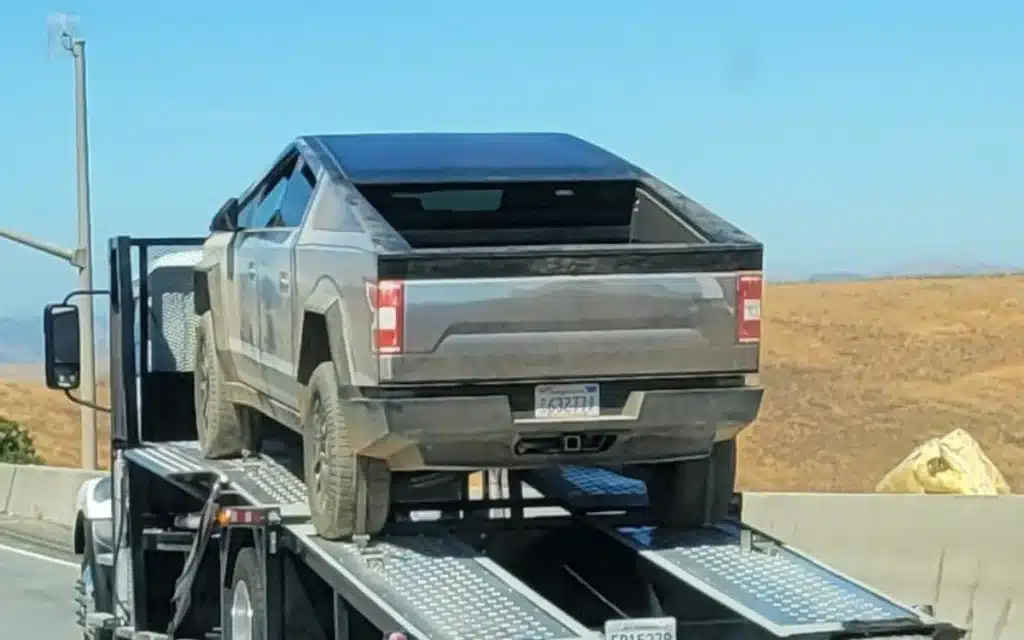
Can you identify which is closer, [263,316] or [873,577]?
[263,316]

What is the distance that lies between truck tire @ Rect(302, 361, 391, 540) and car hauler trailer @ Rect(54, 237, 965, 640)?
86 mm

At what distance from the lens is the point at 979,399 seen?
4209cm

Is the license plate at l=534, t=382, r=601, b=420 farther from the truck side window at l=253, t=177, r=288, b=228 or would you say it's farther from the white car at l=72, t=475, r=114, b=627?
the white car at l=72, t=475, r=114, b=627

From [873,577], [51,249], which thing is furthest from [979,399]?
[873,577]

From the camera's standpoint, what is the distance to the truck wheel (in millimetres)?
7512

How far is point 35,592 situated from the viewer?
16859mm

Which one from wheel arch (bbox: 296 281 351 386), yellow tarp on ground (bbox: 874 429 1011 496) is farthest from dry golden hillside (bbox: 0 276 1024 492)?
wheel arch (bbox: 296 281 351 386)

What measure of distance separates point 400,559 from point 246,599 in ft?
3.43

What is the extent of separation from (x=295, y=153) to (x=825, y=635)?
323 centimetres

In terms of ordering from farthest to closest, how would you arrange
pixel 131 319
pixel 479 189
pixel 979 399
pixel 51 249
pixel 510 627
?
pixel 979 399
pixel 51 249
pixel 131 319
pixel 479 189
pixel 510 627

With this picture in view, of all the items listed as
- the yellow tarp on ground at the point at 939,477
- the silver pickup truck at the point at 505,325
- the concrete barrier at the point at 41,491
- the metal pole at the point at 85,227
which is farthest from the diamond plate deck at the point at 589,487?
the metal pole at the point at 85,227

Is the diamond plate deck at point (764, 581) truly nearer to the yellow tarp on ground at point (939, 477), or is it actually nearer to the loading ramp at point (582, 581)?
the loading ramp at point (582, 581)

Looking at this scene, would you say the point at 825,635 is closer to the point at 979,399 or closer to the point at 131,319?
the point at 131,319

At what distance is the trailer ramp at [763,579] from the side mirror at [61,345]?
9.29 ft
